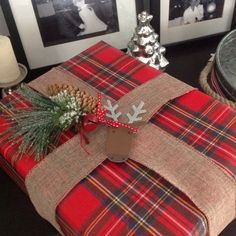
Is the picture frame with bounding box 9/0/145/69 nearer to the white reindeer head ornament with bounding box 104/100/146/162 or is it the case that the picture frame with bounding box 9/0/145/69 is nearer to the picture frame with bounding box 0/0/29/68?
the picture frame with bounding box 0/0/29/68

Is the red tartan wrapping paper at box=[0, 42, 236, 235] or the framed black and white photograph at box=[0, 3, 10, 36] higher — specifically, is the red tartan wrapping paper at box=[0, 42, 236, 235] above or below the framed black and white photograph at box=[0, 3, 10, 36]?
below

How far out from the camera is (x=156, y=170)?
0.60m

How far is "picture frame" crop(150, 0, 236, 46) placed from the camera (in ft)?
3.29

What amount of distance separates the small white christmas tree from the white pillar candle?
311mm

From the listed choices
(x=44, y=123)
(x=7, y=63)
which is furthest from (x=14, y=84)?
(x=44, y=123)

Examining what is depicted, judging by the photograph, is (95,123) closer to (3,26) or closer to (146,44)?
(146,44)

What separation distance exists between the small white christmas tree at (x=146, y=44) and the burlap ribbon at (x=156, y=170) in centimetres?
29

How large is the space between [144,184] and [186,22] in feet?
2.06

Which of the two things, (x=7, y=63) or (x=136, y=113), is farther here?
(x=7, y=63)

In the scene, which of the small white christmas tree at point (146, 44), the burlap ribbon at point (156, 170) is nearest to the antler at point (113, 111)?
the burlap ribbon at point (156, 170)

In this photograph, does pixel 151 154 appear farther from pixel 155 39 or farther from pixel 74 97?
pixel 155 39

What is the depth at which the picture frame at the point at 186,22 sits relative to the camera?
3.29ft

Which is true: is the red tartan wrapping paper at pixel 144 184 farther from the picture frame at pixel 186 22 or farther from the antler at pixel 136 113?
the picture frame at pixel 186 22

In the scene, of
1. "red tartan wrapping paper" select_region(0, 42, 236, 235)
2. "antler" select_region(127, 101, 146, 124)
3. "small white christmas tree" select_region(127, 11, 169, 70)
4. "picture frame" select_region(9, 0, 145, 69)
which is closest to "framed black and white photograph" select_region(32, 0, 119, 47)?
"picture frame" select_region(9, 0, 145, 69)
